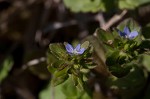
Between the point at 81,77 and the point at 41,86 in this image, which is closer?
the point at 81,77

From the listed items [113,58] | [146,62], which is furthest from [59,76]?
[146,62]

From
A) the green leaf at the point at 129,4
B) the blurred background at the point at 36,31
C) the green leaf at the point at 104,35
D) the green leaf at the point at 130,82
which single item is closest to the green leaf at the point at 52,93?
the blurred background at the point at 36,31

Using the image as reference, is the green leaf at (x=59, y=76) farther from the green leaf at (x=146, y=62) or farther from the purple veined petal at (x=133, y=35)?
the green leaf at (x=146, y=62)

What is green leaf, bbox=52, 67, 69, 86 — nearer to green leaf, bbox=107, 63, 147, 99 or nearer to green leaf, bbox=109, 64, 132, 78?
green leaf, bbox=109, 64, 132, 78

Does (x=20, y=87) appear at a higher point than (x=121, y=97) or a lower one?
higher

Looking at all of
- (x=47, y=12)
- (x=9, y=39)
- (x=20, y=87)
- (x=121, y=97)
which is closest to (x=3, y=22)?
(x=9, y=39)

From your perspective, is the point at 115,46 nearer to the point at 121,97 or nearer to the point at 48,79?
the point at 121,97

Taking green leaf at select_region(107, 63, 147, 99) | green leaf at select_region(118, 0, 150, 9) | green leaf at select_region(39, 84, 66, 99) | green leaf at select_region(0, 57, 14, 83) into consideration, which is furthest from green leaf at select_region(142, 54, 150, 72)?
green leaf at select_region(0, 57, 14, 83)
